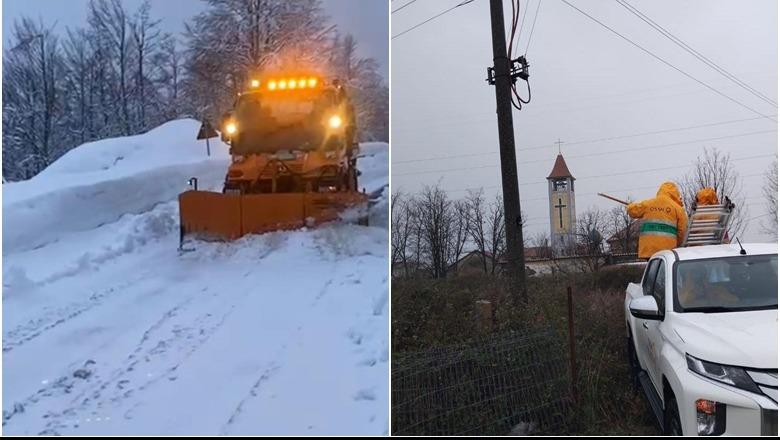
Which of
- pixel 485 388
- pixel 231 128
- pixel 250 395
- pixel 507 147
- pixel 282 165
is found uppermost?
pixel 507 147

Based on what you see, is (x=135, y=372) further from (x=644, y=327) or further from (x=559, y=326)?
(x=559, y=326)

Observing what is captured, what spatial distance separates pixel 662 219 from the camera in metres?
4.59

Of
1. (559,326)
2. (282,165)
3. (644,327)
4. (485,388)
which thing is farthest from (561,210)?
(282,165)

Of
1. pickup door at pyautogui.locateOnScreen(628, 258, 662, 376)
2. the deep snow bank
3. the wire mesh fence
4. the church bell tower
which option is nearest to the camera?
the deep snow bank

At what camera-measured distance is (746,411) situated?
2486mm

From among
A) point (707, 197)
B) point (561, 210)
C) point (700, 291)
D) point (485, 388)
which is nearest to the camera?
point (700, 291)

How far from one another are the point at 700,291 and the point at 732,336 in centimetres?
63

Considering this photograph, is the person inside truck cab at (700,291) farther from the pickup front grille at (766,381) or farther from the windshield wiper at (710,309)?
the pickup front grille at (766,381)

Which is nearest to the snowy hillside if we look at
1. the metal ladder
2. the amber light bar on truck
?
the amber light bar on truck

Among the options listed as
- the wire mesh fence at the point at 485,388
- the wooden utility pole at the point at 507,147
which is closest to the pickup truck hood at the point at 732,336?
the wire mesh fence at the point at 485,388

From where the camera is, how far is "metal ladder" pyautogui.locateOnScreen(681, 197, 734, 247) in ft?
14.8

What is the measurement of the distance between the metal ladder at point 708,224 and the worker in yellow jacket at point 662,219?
51 mm

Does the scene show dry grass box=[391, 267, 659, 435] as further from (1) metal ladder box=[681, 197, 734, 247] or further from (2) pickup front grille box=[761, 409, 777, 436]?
(2) pickup front grille box=[761, 409, 777, 436]

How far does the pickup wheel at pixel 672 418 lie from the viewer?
9.09ft
